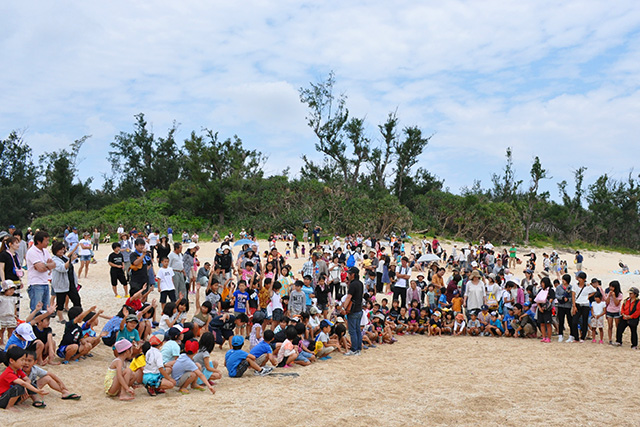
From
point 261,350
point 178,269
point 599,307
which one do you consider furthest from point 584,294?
point 178,269

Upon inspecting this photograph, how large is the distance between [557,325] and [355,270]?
5626 millimetres

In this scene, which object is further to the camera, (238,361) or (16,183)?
(16,183)

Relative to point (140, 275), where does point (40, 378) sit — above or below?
below

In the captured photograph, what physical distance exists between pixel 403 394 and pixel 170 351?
3.38 metres

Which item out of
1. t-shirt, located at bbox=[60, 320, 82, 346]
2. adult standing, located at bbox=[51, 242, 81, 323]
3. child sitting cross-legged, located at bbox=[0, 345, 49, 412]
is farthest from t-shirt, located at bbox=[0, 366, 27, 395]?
adult standing, located at bbox=[51, 242, 81, 323]

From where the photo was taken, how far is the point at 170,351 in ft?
22.7

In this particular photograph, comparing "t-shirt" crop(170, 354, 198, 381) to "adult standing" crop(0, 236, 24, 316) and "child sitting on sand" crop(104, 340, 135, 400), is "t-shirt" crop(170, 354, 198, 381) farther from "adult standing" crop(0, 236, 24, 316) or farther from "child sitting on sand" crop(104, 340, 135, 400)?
"adult standing" crop(0, 236, 24, 316)

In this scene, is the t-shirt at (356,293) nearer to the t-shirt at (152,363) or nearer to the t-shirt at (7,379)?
the t-shirt at (152,363)

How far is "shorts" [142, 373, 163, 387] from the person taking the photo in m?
6.47

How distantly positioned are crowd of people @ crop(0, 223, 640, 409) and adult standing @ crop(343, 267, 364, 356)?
0.07 ft

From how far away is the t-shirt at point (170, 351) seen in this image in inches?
271

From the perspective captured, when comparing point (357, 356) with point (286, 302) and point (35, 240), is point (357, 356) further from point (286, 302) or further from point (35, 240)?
point (35, 240)

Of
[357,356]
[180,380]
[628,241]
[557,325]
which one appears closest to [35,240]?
[180,380]

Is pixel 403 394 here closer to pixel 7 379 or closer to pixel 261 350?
pixel 261 350
